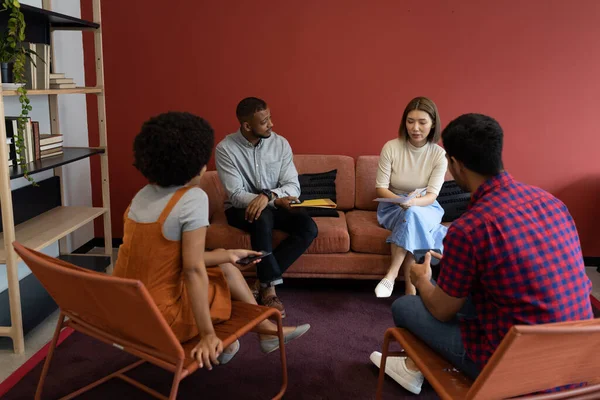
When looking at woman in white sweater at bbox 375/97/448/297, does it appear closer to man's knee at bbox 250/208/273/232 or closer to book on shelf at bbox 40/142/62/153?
man's knee at bbox 250/208/273/232

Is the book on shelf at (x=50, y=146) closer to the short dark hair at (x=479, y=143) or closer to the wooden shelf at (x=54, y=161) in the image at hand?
the wooden shelf at (x=54, y=161)

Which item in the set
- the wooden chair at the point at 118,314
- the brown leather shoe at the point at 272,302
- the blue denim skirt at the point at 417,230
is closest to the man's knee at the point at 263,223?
the brown leather shoe at the point at 272,302

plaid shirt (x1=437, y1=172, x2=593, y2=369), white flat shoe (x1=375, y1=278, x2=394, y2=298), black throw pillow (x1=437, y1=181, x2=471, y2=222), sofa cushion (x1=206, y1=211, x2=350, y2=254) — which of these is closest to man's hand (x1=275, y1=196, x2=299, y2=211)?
sofa cushion (x1=206, y1=211, x2=350, y2=254)

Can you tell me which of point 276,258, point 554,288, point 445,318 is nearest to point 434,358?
point 445,318

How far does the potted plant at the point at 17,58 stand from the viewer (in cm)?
246

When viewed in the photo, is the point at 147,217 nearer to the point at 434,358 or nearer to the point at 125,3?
the point at 434,358

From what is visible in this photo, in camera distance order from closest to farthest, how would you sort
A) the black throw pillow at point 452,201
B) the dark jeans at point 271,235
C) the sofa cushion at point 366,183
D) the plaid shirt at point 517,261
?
1. the plaid shirt at point 517,261
2. the dark jeans at point 271,235
3. the black throw pillow at point 452,201
4. the sofa cushion at point 366,183

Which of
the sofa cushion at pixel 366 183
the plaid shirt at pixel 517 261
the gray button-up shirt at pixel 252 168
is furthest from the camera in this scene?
the sofa cushion at pixel 366 183

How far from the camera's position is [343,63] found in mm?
3797

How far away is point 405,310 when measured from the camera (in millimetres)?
1843

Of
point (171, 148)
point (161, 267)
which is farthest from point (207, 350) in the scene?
point (171, 148)

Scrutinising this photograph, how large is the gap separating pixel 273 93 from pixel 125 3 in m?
1.21

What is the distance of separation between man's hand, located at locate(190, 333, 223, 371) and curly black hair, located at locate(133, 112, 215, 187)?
1.72ft

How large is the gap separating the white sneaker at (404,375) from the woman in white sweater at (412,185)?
0.73m
